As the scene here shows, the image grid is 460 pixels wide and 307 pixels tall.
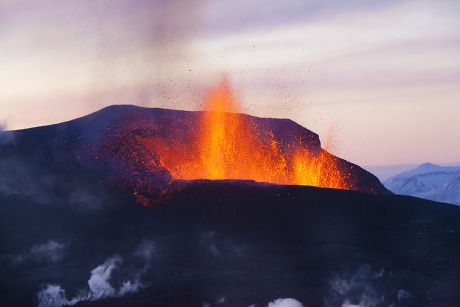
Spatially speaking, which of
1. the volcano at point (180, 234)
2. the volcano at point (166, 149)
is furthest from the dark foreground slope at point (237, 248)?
the volcano at point (166, 149)

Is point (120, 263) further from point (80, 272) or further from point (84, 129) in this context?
point (84, 129)

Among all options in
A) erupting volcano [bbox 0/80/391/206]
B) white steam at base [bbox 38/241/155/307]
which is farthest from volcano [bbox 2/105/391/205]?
white steam at base [bbox 38/241/155/307]

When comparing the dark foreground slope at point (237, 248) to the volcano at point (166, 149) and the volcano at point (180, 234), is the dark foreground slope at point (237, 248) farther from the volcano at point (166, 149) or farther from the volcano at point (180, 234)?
the volcano at point (166, 149)

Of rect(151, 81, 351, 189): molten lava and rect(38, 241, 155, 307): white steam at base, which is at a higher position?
rect(151, 81, 351, 189): molten lava

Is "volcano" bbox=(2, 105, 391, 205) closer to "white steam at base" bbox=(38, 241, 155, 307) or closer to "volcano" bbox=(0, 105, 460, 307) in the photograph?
"volcano" bbox=(0, 105, 460, 307)

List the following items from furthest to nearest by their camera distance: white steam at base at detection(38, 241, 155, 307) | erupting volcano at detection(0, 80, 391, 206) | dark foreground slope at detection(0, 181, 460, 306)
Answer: erupting volcano at detection(0, 80, 391, 206), dark foreground slope at detection(0, 181, 460, 306), white steam at base at detection(38, 241, 155, 307)

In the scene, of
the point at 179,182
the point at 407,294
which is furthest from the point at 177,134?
the point at 407,294

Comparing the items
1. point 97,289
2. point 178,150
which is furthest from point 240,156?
point 97,289
